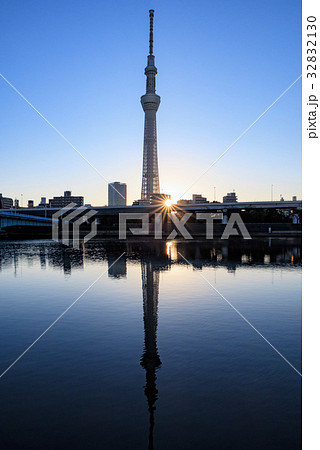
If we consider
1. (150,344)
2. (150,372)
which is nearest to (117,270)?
(150,344)

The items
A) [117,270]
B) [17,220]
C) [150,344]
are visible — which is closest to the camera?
[150,344]

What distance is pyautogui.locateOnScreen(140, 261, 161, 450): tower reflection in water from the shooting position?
749cm

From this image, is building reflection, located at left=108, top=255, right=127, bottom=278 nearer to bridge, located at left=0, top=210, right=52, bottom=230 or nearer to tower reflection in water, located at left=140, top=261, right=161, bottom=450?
tower reflection in water, located at left=140, top=261, right=161, bottom=450

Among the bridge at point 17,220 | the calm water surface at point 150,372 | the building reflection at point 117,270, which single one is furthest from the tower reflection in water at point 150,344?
the bridge at point 17,220

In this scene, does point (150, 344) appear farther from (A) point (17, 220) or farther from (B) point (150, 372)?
(A) point (17, 220)

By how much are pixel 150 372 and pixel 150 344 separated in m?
2.01

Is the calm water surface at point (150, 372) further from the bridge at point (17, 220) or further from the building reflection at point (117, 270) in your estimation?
the bridge at point (17, 220)

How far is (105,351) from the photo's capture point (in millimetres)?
10250

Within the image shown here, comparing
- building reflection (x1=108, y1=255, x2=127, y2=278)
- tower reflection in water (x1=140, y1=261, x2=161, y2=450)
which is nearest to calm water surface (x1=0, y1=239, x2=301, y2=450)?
tower reflection in water (x1=140, y1=261, x2=161, y2=450)

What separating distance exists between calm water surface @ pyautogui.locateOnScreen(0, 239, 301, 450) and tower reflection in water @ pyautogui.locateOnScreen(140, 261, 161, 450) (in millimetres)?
39

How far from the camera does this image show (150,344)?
10.8 m

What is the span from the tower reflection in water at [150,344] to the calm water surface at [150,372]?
1.5 inches
